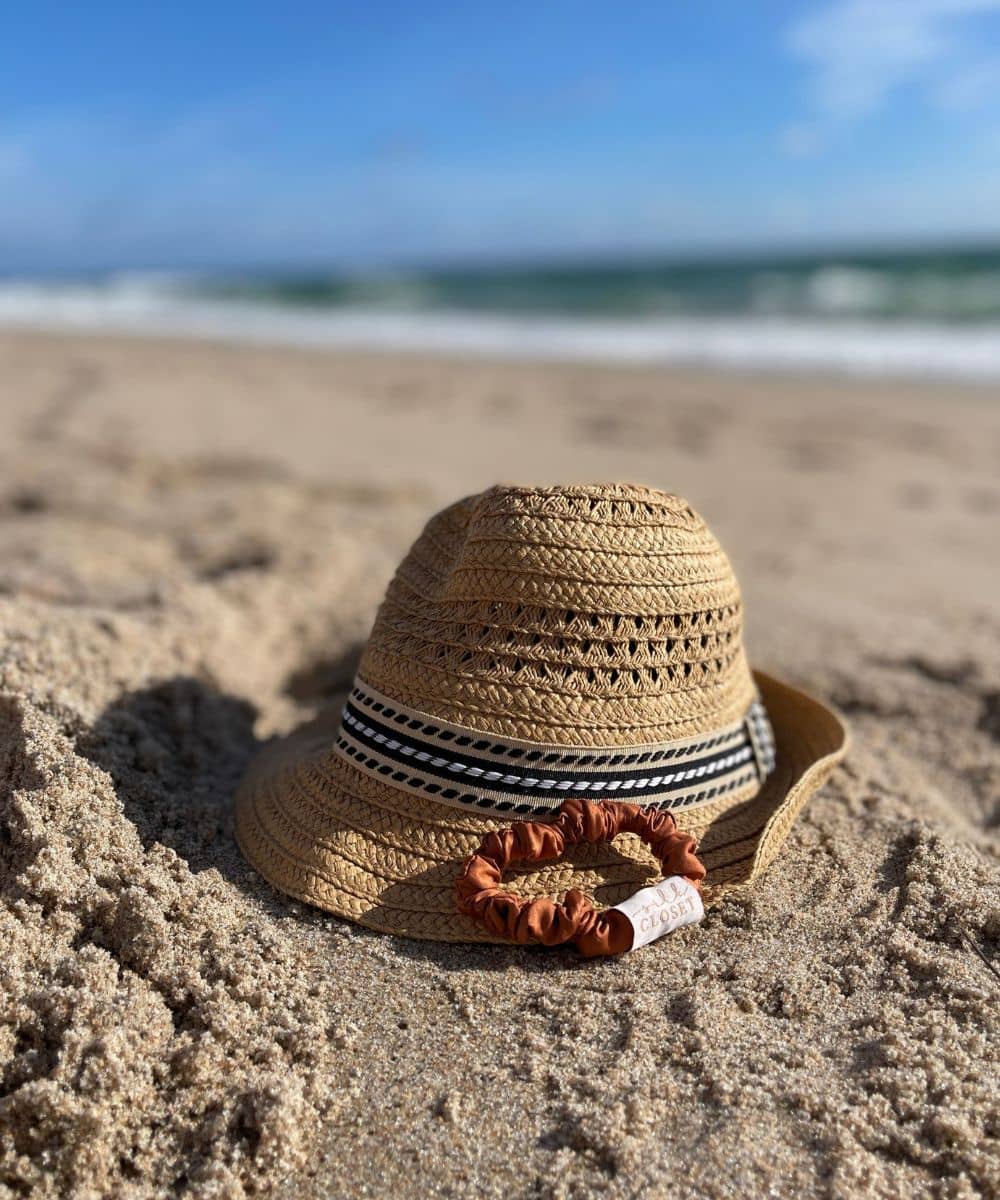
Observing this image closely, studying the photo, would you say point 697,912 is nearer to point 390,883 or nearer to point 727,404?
point 390,883

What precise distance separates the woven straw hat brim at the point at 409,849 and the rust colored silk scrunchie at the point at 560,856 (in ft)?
0.16

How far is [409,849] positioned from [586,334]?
1543 centimetres

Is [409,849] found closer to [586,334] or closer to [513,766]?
[513,766]

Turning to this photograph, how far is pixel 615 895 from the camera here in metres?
2.10

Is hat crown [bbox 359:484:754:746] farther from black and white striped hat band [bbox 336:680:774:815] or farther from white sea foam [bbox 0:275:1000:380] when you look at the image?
white sea foam [bbox 0:275:1000:380]

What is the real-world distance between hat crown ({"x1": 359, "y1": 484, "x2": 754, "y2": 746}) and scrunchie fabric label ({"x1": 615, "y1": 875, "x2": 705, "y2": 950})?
0.31 m

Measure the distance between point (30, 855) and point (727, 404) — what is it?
8314mm

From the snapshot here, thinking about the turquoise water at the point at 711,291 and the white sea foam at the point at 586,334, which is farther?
the turquoise water at the point at 711,291

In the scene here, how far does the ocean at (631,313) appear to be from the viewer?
1348 centimetres

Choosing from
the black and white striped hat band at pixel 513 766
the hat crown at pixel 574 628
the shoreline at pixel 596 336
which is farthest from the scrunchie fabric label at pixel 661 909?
the shoreline at pixel 596 336

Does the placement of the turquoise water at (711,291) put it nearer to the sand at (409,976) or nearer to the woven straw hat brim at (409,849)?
the sand at (409,976)

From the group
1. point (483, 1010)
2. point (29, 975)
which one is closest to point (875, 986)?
point (483, 1010)

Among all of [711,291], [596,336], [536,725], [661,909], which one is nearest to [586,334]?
A: [596,336]

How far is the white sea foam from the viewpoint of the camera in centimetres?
1251
